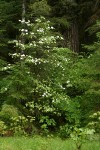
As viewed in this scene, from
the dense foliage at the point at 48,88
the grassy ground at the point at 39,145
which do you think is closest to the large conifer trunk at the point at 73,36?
the dense foliage at the point at 48,88

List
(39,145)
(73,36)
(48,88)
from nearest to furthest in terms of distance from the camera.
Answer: (39,145) < (48,88) < (73,36)

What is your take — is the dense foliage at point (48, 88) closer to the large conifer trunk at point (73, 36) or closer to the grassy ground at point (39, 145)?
the grassy ground at point (39, 145)

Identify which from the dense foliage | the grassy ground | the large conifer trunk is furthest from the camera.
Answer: the large conifer trunk

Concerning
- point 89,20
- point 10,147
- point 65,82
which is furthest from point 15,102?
point 89,20

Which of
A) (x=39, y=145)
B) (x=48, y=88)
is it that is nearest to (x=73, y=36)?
(x=48, y=88)

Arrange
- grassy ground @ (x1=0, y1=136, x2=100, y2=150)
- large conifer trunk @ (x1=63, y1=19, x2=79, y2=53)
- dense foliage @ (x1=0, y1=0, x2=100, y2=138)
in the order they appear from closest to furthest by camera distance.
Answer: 1. grassy ground @ (x1=0, y1=136, x2=100, y2=150)
2. dense foliage @ (x1=0, y1=0, x2=100, y2=138)
3. large conifer trunk @ (x1=63, y1=19, x2=79, y2=53)

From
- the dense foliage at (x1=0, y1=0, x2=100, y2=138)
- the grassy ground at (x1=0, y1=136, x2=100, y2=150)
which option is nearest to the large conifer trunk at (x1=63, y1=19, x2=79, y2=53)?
the dense foliage at (x1=0, y1=0, x2=100, y2=138)

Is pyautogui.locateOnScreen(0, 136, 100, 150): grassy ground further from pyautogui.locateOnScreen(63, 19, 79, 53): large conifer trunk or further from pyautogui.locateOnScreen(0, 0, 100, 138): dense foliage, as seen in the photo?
pyautogui.locateOnScreen(63, 19, 79, 53): large conifer trunk

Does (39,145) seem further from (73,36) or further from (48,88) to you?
(73,36)

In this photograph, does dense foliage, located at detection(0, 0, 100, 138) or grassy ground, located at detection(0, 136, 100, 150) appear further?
dense foliage, located at detection(0, 0, 100, 138)

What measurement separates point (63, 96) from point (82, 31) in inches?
415

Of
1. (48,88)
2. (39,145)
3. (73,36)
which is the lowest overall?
(48,88)

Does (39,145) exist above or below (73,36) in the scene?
below

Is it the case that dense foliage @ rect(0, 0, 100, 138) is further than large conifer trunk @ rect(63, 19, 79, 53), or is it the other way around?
large conifer trunk @ rect(63, 19, 79, 53)
